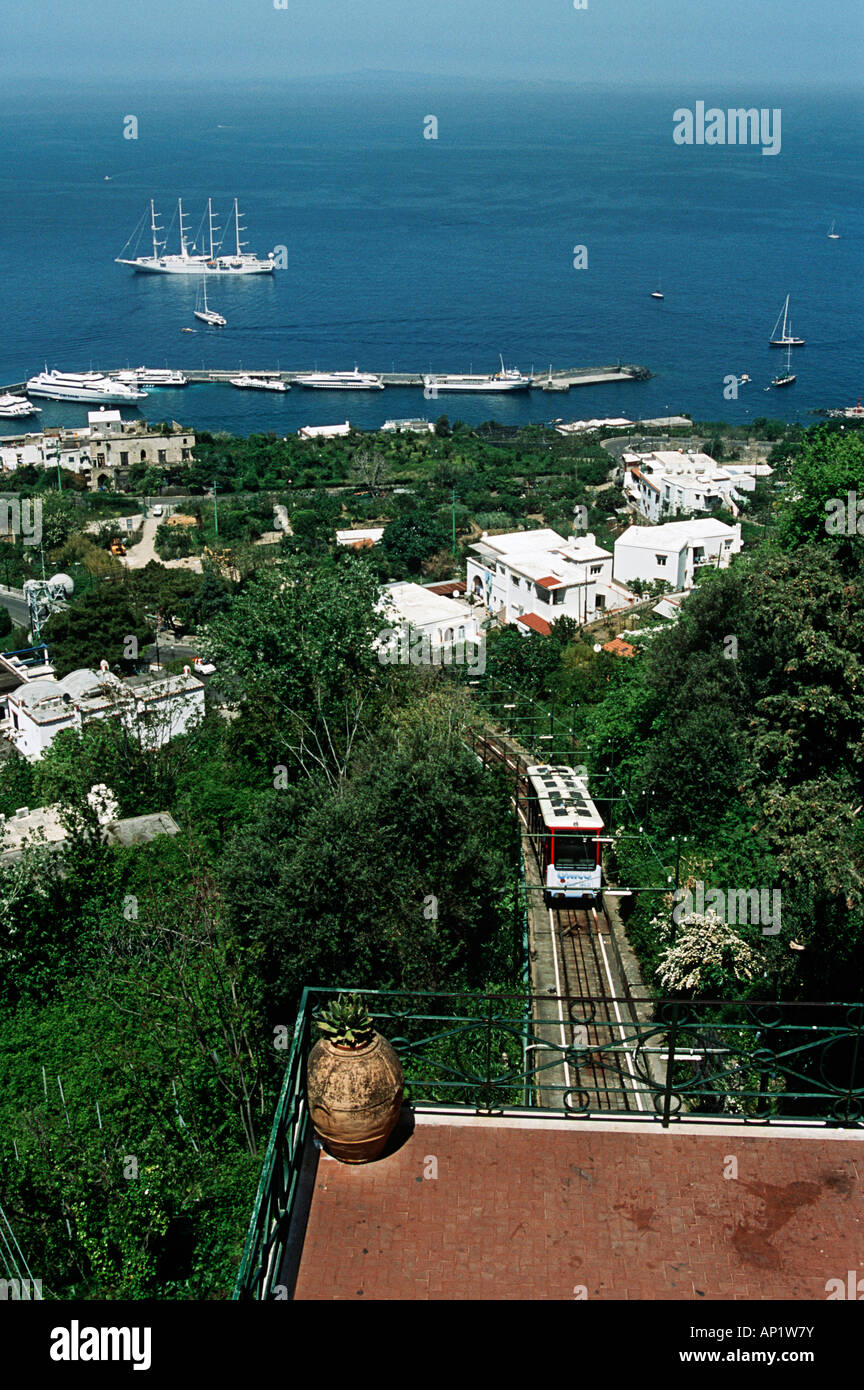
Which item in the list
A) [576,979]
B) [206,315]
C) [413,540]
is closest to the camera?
[576,979]

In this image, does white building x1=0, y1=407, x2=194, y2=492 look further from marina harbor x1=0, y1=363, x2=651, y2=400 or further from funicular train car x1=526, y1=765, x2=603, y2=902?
funicular train car x1=526, y1=765, x2=603, y2=902

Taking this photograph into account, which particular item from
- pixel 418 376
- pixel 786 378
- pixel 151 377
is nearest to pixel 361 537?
pixel 418 376

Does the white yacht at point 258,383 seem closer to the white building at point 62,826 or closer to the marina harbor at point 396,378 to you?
the marina harbor at point 396,378

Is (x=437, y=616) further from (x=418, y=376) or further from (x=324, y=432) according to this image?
(x=418, y=376)

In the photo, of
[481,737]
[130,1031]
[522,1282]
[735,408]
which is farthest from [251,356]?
[522,1282]

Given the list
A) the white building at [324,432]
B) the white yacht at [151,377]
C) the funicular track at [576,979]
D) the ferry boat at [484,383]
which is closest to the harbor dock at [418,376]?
the white yacht at [151,377]

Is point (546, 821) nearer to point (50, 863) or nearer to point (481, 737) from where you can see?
point (481, 737)
